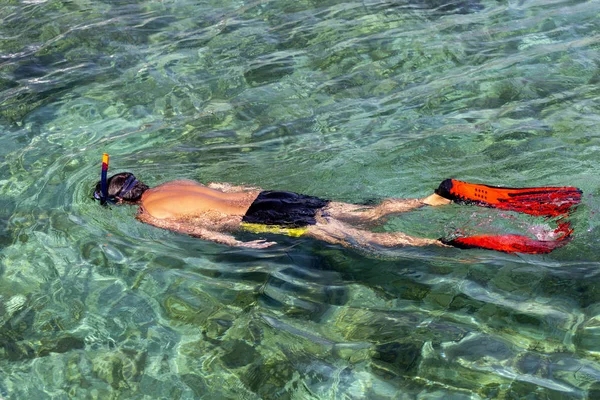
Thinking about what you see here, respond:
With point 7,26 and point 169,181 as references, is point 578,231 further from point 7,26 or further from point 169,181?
point 7,26

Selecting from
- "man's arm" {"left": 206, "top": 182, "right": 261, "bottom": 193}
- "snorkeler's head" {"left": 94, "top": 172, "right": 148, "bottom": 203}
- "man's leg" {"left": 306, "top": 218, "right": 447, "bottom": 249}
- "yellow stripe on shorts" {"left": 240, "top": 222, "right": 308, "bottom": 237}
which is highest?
"snorkeler's head" {"left": 94, "top": 172, "right": 148, "bottom": 203}

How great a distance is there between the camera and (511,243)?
5.00 metres

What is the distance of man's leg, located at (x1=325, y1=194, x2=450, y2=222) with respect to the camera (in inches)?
230

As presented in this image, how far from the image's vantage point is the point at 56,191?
6746 millimetres

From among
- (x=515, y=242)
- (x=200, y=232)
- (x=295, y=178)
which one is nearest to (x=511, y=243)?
(x=515, y=242)

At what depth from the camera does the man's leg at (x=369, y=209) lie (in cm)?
583

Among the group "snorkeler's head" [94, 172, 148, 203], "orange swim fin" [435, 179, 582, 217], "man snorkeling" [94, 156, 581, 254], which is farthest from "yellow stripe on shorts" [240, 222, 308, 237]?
"orange swim fin" [435, 179, 582, 217]

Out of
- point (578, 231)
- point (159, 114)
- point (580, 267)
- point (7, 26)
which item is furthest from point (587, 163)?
point (7, 26)

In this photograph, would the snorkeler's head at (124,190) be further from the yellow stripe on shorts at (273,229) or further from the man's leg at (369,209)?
the man's leg at (369,209)

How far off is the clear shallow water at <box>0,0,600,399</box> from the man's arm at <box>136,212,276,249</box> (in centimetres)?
9

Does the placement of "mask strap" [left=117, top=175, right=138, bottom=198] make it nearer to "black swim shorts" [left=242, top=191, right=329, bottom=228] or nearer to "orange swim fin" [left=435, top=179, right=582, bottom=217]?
"black swim shorts" [left=242, top=191, right=329, bottom=228]

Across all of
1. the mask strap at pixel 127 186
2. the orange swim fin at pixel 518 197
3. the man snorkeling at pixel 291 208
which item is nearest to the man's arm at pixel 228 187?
the man snorkeling at pixel 291 208

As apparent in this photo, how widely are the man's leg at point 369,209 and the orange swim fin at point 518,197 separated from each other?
42cm

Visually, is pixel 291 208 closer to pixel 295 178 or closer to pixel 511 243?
pixel 295 178
